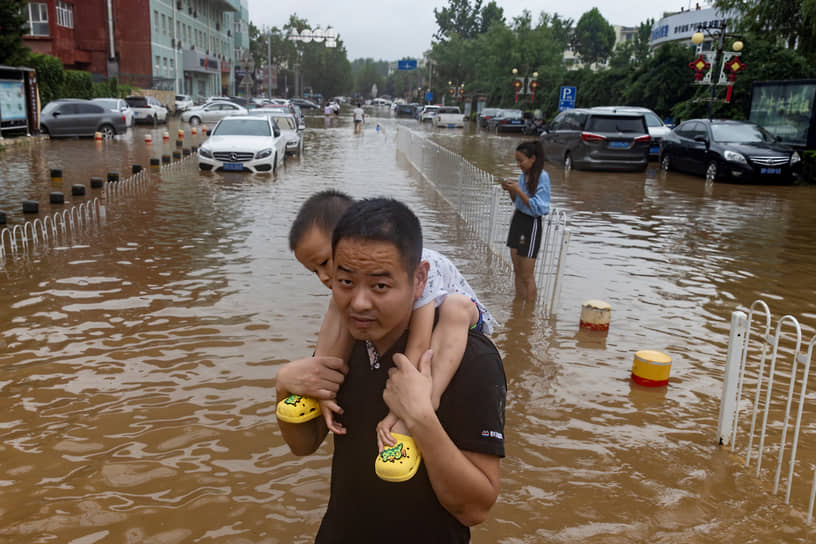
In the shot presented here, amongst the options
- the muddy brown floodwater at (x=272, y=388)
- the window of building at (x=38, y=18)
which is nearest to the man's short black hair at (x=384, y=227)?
the muddy brown floodwater at (x=272, y=388)

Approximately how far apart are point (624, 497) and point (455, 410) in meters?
2.76

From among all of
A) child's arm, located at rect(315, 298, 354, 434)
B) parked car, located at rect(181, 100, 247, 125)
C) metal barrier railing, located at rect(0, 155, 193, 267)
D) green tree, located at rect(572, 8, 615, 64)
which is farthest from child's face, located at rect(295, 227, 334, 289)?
green tree, located at rect(572, 8, 615, 64)

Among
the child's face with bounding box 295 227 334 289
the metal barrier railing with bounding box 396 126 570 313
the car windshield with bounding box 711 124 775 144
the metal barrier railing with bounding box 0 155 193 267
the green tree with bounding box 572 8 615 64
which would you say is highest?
the green tree with bounding box 572 8 615 64

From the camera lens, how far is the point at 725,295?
26.5 ft

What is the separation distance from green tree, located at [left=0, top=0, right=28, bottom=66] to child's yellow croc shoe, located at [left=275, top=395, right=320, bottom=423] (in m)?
28.9

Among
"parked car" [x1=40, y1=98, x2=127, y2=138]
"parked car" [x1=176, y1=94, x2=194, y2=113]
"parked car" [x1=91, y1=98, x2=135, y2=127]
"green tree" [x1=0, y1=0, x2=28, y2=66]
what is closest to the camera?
"green tree" [x1=0, y1=0, x2=28, y2=66]

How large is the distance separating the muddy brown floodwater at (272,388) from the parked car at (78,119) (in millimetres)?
16281

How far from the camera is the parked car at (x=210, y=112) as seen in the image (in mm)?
39603

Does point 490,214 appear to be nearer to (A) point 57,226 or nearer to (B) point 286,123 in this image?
(A) point 57,226

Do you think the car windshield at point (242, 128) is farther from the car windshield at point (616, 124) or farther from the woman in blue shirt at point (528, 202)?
the woman in blue shirt at point (528, 202)

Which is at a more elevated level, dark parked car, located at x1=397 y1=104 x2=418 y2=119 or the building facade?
the building facade

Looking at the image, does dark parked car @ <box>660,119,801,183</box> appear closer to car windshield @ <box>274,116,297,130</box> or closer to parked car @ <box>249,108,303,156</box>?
parked car @ <box>249,108,303,156</box>

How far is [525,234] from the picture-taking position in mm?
7074

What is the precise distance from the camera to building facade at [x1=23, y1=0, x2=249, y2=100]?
141ft
